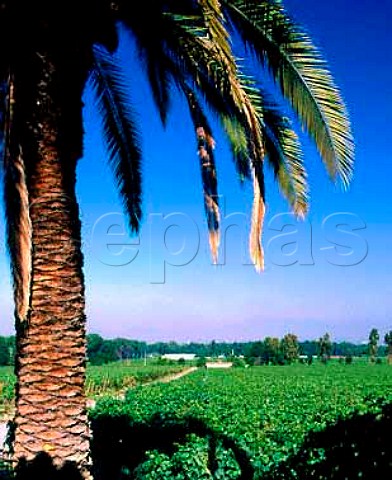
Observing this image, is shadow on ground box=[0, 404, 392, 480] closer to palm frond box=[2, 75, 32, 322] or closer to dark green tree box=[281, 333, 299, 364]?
palm frond box=[2, 75, 32, 322]

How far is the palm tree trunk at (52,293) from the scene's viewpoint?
4859 millimetres

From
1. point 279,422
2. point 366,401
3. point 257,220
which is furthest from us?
point 366,401

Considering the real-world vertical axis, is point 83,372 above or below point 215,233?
below

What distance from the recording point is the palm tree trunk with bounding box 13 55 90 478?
15.9 feet

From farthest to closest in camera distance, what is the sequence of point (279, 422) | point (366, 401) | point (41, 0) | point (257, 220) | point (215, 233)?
1. point (366, 401)
2. point (279, 422)
3. point (215, 233)
4. point (257, 220)
5. point (41, 0)

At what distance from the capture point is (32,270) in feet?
16.6

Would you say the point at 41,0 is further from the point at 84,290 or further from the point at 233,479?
the point at 233,479

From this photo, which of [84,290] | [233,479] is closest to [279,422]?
[233,479]

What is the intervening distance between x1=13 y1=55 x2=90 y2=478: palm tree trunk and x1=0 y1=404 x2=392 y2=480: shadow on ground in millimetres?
257

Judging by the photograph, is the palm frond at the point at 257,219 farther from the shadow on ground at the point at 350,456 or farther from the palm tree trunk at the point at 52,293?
the shadow on ground at the point at 350,456

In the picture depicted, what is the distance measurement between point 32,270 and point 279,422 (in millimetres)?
12146

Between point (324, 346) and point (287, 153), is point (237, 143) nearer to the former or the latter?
point (287, 153)

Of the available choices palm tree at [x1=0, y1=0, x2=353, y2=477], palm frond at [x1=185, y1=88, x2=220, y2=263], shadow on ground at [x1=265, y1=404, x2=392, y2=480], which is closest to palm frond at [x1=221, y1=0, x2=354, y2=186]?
palm tree at [x1=0, y1=0, x2=353, y2=477]

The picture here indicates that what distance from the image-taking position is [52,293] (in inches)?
196
